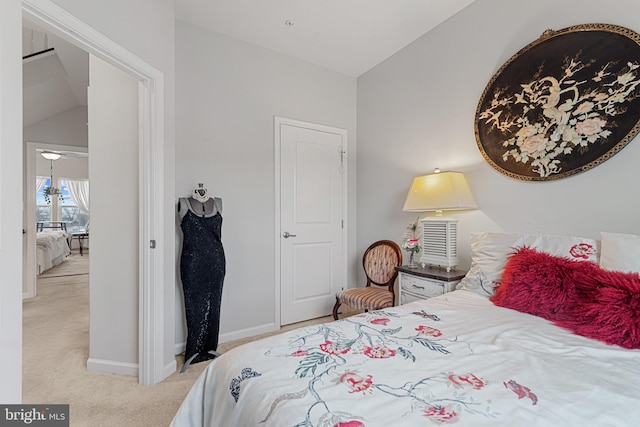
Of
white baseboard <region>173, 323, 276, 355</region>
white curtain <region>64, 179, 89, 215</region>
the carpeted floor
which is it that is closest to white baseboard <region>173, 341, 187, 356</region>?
white baseboard <region>173, 323, 276, 355</region>

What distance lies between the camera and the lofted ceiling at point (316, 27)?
7.74 ft

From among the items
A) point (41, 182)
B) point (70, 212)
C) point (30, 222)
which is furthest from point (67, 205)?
point (30, 222)

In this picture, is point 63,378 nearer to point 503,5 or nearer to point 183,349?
point 183,349

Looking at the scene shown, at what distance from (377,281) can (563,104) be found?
204cm

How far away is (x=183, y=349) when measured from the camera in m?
2.49

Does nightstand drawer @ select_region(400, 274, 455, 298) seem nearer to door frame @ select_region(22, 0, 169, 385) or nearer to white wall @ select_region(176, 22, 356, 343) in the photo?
white wall @ select_region(176, 22, 356, 343)

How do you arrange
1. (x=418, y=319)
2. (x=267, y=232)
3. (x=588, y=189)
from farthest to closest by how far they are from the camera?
(x=267, y=232) < (x=588, y=189) < (x=418, y=319)

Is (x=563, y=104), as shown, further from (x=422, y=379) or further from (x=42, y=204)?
(x=42, y=204)

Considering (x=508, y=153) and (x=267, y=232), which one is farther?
(x=267, y=232)

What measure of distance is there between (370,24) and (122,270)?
2829 mm

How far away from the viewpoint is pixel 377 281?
3.04 meters

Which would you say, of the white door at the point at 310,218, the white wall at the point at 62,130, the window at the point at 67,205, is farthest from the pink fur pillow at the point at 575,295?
the window at the point at 67,205

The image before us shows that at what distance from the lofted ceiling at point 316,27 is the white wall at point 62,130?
94cm
